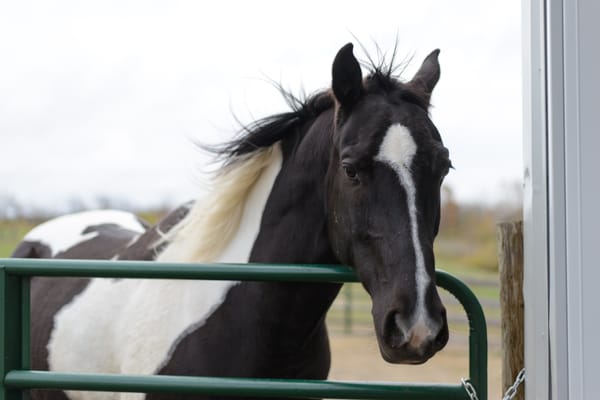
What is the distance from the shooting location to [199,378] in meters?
2.11

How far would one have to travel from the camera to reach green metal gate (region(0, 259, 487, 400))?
2.07 m

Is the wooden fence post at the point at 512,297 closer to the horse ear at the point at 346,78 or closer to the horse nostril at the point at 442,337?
the horse nostril at the point at 442,337

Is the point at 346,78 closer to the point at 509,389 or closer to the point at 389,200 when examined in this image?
the point at 389,200

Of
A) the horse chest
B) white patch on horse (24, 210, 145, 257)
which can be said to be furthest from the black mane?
white patch on horse (24, 210, 145, 257)

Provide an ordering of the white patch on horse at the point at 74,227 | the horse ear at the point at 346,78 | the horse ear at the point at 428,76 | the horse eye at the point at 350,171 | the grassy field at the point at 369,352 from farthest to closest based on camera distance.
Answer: the grassy field at the point at 369,352 < the white patch on horse at the point at 74,227 < the horse ear at the point at 428,76 < the horse ear at the point at 346,78 < the horse eye at the point at 350,171

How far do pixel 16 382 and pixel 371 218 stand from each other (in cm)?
113

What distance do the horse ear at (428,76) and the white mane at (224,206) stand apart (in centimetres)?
61

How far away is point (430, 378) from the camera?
474 inches

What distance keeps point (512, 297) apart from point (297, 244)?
833mm

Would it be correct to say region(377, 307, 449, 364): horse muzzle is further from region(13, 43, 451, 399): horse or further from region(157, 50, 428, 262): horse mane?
region(157, 50, 428, 262): horse mane

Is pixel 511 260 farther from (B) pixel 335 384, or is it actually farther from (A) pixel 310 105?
(A) pixel 310 105

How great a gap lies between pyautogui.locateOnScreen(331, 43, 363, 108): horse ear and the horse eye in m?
0.27

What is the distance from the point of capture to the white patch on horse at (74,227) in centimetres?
442

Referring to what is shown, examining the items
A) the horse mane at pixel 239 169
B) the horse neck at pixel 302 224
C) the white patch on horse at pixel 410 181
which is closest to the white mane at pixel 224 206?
the horse mane at pixel 239 169
